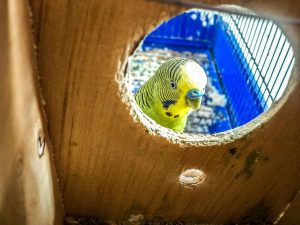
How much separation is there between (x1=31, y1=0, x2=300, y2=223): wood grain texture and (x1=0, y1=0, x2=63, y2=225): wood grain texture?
0.04m

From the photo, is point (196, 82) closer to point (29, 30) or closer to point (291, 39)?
point (291, 39)

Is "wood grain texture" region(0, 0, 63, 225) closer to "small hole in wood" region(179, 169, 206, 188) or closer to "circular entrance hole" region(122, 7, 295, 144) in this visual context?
"circular entrance hole" region(122, 7, 295, 144)

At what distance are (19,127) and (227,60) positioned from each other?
1855 millimetres

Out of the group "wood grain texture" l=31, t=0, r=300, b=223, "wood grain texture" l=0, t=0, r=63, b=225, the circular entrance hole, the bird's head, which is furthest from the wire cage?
"wood grain texture" l=0, t=0, r=63, b=225

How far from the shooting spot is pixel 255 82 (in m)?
1.71

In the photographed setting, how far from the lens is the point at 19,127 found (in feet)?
1.88

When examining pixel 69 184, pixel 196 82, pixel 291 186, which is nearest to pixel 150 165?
pixel 69 184

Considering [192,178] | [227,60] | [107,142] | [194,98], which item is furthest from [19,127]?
[227,60]

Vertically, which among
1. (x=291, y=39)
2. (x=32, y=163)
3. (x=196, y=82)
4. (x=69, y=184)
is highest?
(x=291, y=39)

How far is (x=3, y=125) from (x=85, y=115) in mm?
223

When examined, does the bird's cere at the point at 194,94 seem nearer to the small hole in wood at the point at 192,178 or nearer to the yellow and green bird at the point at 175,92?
the yellow and green bird at the point at 175,92

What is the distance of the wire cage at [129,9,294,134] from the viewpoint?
1495 millimetres

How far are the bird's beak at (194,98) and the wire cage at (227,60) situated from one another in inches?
11.6

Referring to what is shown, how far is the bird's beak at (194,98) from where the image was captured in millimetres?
1417
